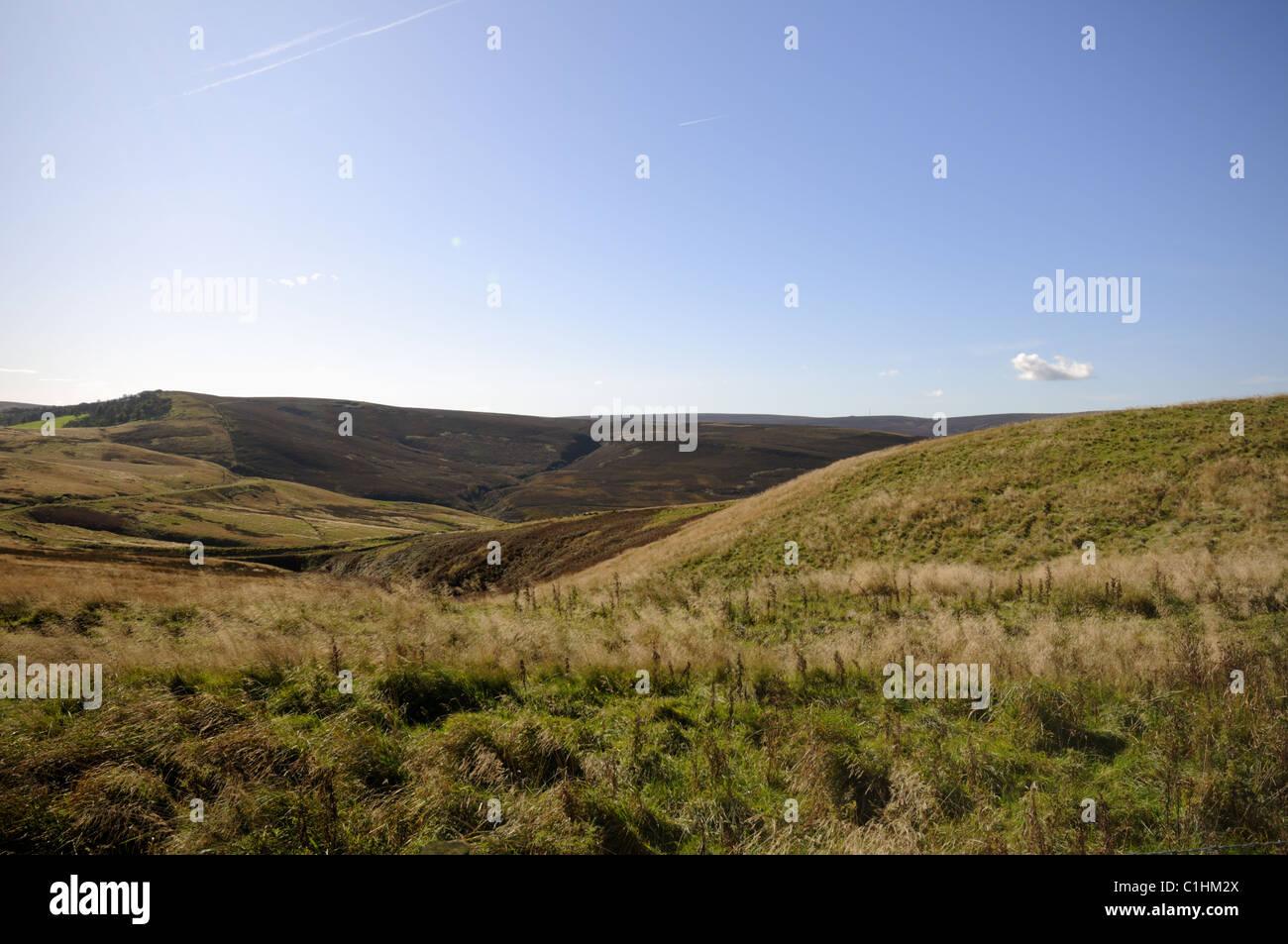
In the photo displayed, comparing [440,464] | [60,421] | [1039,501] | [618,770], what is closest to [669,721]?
[618,770]

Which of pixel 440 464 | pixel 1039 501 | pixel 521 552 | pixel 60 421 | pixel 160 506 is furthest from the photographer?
pixel 440 464

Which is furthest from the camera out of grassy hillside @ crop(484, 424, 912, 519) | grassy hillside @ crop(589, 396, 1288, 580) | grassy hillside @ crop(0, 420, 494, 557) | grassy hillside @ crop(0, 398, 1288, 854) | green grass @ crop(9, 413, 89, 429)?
green grass @ crop(9, 413, 89, 429)

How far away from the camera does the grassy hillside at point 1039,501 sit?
1817cm

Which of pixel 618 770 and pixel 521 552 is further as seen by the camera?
pixel 521 552

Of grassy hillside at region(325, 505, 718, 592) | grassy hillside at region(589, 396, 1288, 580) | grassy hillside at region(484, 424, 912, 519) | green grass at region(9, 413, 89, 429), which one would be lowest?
grassy hillside at region(325, 505, 718, 592)

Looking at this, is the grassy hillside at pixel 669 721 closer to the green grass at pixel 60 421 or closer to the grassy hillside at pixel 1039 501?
the grassy hillside at pixel 1039 501

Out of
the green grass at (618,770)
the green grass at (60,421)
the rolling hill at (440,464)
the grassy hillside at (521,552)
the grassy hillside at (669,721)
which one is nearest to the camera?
the green grass at (618,770)

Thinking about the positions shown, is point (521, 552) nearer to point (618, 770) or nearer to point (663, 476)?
point (618, 770)

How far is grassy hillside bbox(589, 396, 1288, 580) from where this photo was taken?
715 inches

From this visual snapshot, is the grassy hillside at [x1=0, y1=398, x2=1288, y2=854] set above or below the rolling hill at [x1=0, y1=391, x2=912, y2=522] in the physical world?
below

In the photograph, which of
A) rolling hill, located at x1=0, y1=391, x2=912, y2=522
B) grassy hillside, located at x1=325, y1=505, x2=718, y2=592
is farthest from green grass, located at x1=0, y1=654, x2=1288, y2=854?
rolling hill, located at x1=0, y1=391, x2=912, y2=522

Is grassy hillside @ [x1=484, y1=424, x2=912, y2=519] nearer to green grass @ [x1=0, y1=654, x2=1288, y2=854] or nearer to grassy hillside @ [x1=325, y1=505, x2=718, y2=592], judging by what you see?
grassy hillside @ [x1=325, y1=505, x2=718, y2=592]

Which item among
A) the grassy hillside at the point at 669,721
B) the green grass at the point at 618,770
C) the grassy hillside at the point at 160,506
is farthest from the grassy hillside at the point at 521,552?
the green grass at the point at 618,770

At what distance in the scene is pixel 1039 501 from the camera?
861 inches
